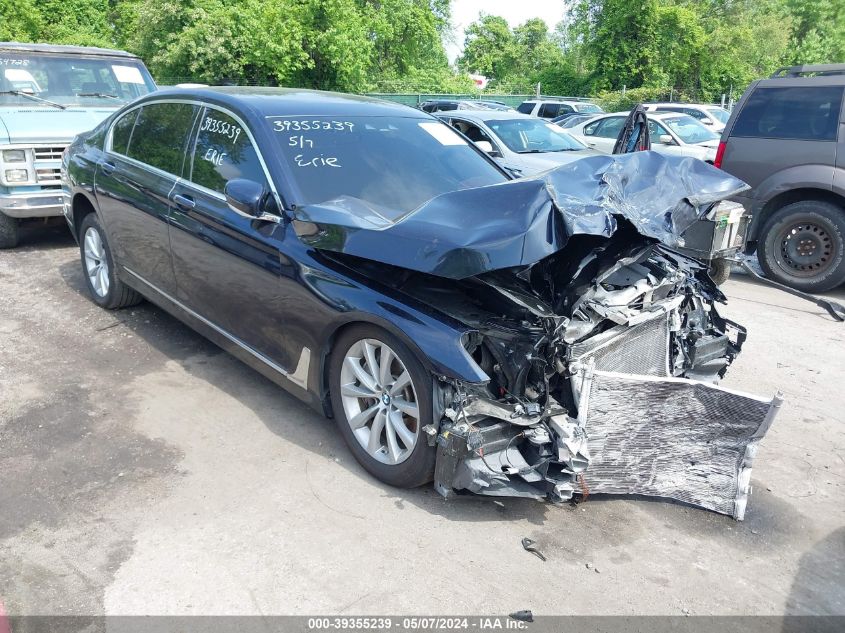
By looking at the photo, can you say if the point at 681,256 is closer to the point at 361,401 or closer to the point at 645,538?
the point at 645,538

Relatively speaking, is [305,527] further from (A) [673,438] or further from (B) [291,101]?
(B) [291,101]

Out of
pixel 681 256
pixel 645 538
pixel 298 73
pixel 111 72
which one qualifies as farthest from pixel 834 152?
pixel 298 73

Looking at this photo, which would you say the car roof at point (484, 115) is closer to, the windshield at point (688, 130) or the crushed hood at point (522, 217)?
the windshield at point (688, 130)

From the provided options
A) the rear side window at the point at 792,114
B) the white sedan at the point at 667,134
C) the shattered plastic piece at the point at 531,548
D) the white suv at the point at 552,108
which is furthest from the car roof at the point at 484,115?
the white suv at the point at 552,108

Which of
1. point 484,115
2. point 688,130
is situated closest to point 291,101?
point 484,115

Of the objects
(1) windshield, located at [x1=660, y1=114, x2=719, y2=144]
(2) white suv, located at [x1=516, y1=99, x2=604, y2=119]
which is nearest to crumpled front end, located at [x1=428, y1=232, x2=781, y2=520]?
(1) windshield, located at [x1=660, y1=114, x2=719, y2=144]

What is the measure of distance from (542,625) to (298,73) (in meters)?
25.3

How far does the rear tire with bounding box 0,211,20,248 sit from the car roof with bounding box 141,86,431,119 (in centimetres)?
372

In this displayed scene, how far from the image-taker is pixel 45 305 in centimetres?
627

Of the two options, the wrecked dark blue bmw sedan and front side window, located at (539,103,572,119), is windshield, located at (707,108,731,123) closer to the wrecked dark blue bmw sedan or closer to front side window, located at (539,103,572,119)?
front side window, located at (539,103,572,119)

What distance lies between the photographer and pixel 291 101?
4598mm

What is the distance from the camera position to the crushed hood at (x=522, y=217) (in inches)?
119

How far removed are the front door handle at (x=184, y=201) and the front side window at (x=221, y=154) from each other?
0.12 meters

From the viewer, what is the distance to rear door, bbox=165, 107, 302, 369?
3979 mm
